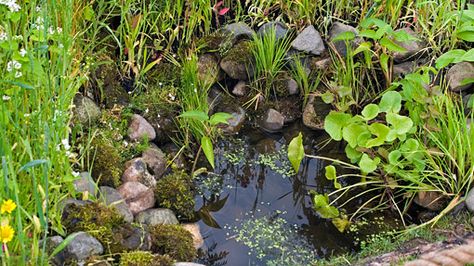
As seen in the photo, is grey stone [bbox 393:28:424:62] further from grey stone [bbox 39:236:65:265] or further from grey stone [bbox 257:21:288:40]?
grey stone [bbox 39:236:65:265]

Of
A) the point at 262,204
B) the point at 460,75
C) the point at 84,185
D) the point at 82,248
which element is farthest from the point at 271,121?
the point at 82,248

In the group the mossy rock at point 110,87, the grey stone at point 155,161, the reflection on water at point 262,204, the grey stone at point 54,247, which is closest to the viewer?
the grey stone at point 54,247

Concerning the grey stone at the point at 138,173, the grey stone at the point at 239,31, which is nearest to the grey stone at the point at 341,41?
the grey stone at the point at 239,31

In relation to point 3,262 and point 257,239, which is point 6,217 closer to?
point 3,262

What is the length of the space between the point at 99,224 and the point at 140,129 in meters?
1.07

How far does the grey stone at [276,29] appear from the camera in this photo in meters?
4.72

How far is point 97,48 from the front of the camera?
4.38 metres

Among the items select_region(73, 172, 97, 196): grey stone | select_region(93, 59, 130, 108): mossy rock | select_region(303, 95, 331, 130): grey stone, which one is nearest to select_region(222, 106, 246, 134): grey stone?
select_region(303, 95, 331, 130): grey stone

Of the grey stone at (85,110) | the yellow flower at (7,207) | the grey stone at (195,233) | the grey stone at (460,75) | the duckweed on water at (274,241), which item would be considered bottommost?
the duckweed on water at (274,241)

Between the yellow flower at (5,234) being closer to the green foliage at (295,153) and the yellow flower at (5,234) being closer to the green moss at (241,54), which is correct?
the green foliage at (295,153)

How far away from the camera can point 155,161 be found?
404 centimetres

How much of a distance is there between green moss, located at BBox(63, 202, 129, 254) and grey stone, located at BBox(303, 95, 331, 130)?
1.87 meters

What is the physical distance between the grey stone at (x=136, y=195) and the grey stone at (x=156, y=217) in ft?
0.15

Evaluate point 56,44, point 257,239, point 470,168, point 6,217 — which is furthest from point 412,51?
point 6,217
